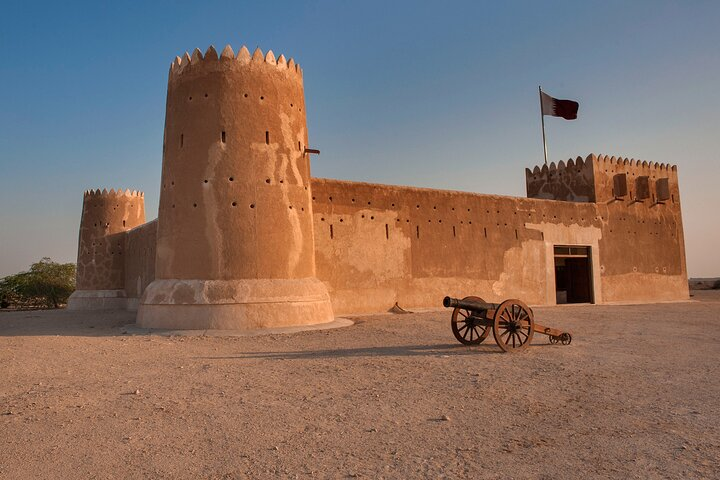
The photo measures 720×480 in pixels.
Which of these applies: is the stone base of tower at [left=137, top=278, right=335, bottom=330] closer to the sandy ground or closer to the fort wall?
the sandy ground

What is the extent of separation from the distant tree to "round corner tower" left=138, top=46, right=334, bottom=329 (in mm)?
19593

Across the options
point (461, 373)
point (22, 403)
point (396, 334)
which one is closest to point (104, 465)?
point (22, 403)

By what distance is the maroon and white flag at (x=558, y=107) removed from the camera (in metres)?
22.9

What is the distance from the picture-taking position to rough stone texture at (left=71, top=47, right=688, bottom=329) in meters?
11.5

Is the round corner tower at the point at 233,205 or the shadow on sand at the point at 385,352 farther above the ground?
the round corner tower at the point at 233,205

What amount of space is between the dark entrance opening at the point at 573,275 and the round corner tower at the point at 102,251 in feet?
55.4

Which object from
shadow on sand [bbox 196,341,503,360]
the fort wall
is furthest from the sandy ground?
the fort wall

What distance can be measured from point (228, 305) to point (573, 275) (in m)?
14.1

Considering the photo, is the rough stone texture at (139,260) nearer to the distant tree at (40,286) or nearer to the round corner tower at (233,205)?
the round corner tower at (233,205)

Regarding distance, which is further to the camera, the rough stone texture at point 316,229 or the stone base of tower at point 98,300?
the stone base of tower at point 98,300

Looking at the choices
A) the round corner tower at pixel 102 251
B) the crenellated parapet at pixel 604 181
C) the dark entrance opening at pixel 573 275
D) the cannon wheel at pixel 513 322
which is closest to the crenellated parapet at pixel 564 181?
the crenellated parapet at pixel 604 181

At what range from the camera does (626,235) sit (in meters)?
20.5

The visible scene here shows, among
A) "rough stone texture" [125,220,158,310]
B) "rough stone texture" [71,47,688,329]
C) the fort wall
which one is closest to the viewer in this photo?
"rough stone texture" [71,47,688,329]

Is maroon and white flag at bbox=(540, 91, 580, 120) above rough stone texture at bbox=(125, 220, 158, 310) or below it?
above
